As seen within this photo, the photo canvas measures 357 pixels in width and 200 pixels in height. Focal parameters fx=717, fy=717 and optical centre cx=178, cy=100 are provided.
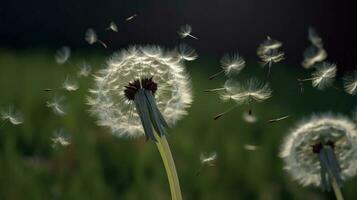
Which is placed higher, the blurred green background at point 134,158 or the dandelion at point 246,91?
the blurred green background at point 134,158

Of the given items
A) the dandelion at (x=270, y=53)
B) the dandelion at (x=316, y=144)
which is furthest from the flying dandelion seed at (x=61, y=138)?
the dandelion at (x=316, y=144)

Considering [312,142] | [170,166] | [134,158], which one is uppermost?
[134,158]

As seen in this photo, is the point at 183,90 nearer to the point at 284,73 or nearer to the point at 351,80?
the point at 351,80

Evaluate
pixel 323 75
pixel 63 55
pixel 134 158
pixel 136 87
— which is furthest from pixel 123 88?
pixel 134 158

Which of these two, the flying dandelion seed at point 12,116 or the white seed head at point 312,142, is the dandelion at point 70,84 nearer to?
the flying dandelion seed at point 12,116

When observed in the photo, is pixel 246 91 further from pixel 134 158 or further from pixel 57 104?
pixel 134 158

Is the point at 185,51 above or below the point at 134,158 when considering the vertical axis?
below

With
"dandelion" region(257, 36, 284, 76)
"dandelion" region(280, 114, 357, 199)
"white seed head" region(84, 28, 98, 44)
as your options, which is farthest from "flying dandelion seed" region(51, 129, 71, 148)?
"dandelion" region(280, 114, 357, 199)

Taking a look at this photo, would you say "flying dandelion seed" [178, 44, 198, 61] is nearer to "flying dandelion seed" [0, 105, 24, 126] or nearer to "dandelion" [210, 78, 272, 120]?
"dandelion" [210, 78, 272, 120]
